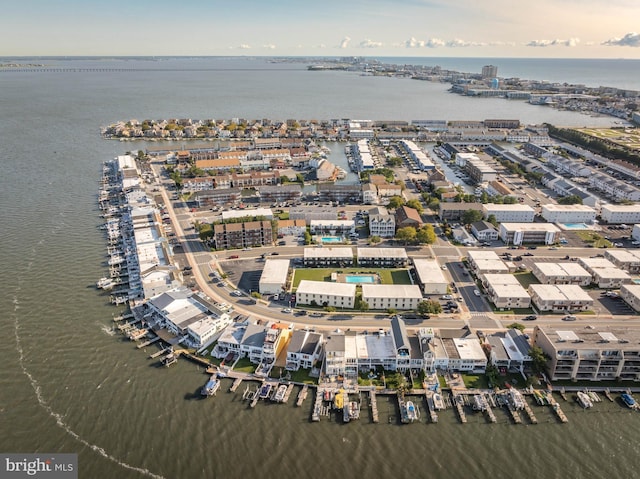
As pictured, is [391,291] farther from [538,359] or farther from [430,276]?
[538,359]

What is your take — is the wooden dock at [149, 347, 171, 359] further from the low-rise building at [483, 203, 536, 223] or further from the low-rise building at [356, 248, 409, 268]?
the low-rise building at [483, 203, 536, 223]

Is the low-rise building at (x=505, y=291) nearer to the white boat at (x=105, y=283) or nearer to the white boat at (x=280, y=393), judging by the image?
the white boat at (x=280, y=393)

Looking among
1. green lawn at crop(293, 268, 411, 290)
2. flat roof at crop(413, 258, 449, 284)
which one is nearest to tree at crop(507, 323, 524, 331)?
flat roof at crop(413, 258, 449, 284)

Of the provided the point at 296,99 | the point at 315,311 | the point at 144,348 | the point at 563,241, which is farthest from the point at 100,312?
the point at 296,99

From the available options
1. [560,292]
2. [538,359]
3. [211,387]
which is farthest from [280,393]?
[560,292]

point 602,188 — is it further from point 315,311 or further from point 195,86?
point 195,86

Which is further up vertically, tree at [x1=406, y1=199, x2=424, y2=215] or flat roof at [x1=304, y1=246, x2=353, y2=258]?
tree at [x1=406, y1=199, x2=424, y2=215]
